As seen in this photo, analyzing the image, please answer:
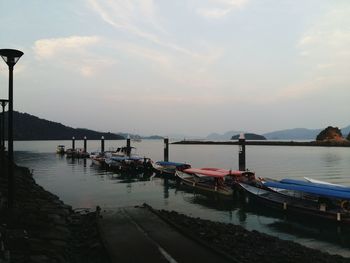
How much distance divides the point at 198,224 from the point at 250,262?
6673 millimetres

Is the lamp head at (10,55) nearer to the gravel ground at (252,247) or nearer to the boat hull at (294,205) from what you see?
the gravel ground at (252,247)

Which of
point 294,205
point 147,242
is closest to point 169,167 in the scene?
point 294,205

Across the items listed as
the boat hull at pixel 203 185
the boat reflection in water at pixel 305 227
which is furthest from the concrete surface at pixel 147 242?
the boat hull at pixel 203 185

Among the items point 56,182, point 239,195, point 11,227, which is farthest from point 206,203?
point 56,182

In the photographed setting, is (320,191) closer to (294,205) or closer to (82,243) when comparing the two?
(294,205)

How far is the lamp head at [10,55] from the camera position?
1497 cm

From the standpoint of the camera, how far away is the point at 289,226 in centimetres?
2369

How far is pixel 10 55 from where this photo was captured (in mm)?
15094

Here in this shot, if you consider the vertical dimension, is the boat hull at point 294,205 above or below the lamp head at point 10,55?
below

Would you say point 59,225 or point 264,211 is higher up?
point 59,225

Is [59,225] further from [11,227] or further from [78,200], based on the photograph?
[78,200]

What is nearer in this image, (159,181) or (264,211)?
(264,211)

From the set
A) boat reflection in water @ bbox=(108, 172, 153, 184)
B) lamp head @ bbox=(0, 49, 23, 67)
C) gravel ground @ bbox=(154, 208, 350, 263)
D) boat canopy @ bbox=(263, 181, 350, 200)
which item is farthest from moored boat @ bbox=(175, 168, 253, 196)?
lamp head @ bbox=(0, 49, 23, 67)

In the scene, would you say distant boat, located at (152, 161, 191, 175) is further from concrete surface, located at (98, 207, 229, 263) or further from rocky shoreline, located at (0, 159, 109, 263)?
rocky shoreline, located at (0, 159, 109, 263)
